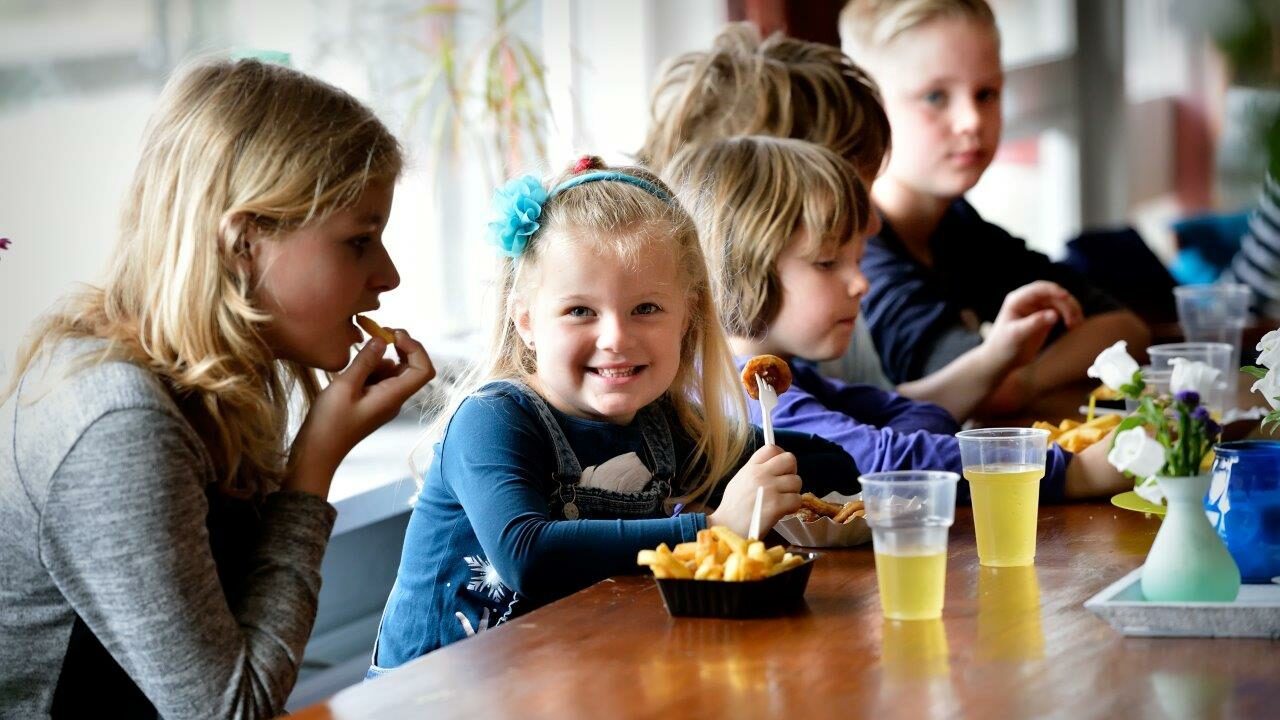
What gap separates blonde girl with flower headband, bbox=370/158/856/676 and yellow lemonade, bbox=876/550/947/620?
24 centimetres

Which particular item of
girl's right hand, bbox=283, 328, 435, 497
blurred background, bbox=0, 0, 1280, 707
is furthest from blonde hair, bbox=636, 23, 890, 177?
girl's right hand, bbox=283, 328, 435, 497

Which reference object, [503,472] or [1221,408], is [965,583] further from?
[1221,408]

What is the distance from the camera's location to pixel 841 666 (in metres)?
1.16

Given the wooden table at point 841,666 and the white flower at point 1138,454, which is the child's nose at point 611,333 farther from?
the white flower at point 1138,454

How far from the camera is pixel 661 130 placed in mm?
2621

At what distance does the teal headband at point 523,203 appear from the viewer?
6.03 feet

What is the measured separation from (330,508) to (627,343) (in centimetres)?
40

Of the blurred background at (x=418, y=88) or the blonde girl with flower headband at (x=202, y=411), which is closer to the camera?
the blonde girl with flower headband at (x=202, y=411)

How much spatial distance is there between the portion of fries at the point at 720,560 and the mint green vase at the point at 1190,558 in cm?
32

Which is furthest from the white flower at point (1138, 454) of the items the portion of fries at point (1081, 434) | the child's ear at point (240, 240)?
the child's ear at point (240, 240)

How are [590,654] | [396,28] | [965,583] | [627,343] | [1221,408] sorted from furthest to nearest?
[396,28] → [1221,408] → [627,343] → [965,583] → [590,654]

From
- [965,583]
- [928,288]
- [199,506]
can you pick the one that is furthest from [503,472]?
[928,288]

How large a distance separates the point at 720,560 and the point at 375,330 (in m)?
0.60

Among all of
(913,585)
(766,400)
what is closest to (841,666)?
(913,585)
